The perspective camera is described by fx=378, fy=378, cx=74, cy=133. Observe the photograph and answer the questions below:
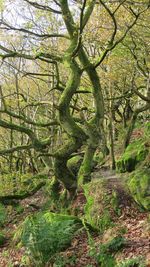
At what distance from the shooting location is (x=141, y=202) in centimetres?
869

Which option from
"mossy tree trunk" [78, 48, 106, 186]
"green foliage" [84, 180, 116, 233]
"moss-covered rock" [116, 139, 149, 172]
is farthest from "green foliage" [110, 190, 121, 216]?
"mossy tree trunk" [78, 48, 106, 186]

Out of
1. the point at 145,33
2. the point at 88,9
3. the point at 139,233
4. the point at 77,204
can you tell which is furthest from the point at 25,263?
the point at 145,33

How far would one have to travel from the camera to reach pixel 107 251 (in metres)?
7.12

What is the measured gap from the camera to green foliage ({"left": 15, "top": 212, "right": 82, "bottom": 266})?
7434mm

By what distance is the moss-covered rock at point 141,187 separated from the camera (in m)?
8.61

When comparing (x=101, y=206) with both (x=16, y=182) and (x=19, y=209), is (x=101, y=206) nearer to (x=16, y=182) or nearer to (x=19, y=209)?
(x=19, y=209)

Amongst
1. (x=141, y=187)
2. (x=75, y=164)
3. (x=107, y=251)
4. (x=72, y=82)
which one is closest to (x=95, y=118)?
(x=72, y=82)

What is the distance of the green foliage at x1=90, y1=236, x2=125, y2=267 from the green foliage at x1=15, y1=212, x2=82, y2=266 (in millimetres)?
750

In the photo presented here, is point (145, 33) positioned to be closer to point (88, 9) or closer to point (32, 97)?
point (88, 9)

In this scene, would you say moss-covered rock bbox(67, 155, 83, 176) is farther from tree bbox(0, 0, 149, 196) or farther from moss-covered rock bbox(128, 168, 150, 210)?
moss-covered rock bbox(128, 168, 150, 210)

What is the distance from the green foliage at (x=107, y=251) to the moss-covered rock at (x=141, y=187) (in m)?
1.60

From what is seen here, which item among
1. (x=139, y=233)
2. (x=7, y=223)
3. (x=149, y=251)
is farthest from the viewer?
(x=7, y=223)

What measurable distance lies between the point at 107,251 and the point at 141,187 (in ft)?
7.41

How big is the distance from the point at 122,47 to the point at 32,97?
7.57 m
